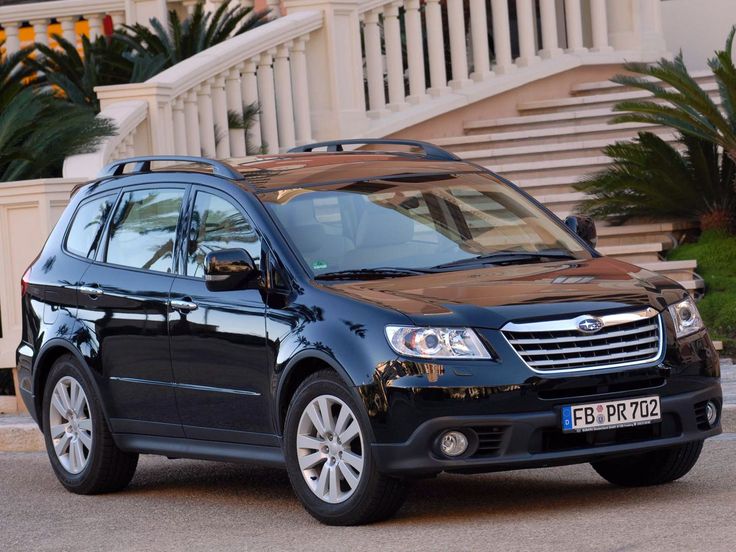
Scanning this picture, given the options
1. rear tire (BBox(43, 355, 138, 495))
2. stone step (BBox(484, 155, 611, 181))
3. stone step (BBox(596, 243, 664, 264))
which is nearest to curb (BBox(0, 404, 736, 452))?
rear tire (BBox(43, 355, 138, 495))

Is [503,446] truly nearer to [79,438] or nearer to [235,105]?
[79,438]

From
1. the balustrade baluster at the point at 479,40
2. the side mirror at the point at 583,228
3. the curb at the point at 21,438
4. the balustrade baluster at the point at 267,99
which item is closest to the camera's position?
the side mirror at the point at 583,228

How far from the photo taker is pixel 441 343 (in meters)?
7.52

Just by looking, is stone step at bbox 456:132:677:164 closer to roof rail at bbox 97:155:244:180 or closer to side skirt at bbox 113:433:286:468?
roof rail at bbox 97:155:244:180

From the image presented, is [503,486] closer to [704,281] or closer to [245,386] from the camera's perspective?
[245,386]

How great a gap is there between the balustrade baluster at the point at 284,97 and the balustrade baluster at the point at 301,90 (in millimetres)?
91

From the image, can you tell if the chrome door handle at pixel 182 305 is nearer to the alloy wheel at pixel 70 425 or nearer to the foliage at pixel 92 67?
the alloy wheel at pixel 70 425

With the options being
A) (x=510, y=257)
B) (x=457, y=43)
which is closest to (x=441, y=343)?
(x=510, y=257)

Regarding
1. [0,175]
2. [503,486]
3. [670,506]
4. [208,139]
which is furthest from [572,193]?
[670,506]

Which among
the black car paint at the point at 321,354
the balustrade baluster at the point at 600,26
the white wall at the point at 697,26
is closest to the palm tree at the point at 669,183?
the balustrade baluster at the point at 600,26

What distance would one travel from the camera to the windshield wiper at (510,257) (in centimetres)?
849

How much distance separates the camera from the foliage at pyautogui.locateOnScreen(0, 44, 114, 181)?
13844 millimetres

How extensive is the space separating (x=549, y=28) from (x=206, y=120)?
4.57 meters

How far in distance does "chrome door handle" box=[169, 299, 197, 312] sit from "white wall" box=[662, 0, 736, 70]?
37.0ft
